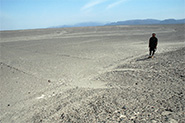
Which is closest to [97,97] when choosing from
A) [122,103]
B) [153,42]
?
[122,103]

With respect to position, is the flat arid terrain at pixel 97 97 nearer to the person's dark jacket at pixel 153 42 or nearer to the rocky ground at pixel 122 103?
the rocky ground at pixel 122 103

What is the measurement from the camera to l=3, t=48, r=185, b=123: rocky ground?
3592 mm

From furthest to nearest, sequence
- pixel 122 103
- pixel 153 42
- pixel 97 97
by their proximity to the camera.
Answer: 1. pixel 153 42
2. pixel 97 97
3. pixel 122 103

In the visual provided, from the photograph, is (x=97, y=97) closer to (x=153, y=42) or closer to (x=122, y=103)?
(x=122, y=103)

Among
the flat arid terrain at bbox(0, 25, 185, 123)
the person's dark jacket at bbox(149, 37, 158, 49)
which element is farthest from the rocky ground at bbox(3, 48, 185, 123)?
the person's dark jacket at bbox(149, 37, 158, 49)

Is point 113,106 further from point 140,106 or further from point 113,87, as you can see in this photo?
point 113,87

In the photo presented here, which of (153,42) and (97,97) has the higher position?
(153,42)

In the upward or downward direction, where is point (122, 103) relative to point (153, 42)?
downward

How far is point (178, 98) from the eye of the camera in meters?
4.19

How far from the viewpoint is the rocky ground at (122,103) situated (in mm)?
3592

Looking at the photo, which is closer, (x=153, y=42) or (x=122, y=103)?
(x=122, y=103)

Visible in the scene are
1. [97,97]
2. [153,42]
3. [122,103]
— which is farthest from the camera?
[153,42]

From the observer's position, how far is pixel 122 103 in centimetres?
422

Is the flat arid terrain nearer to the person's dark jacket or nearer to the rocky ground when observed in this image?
the rocky ground
